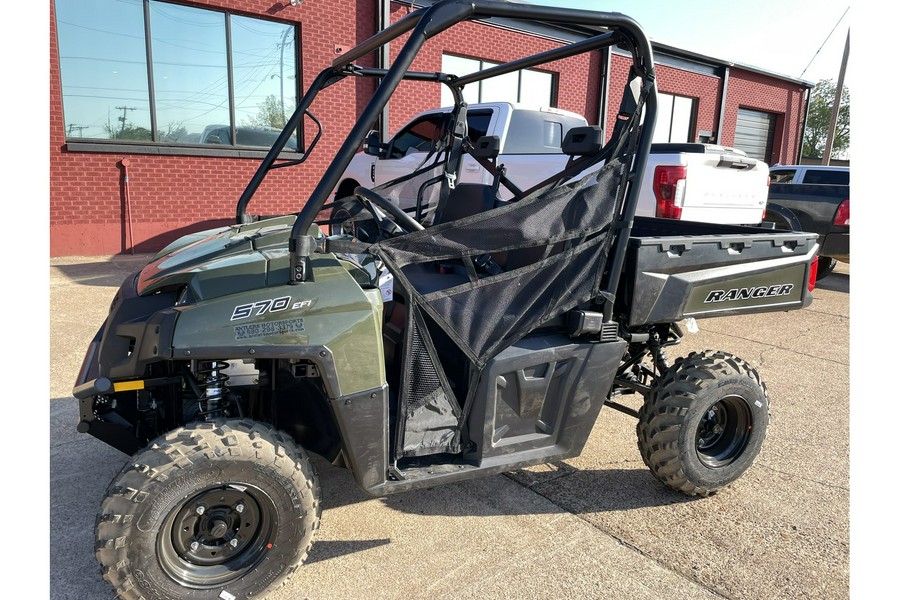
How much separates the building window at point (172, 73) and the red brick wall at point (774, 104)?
46.6 feet

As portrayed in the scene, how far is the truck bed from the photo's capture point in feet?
9.36

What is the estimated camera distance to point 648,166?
Answer: 602cm

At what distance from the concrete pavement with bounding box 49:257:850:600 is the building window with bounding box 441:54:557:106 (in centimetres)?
944

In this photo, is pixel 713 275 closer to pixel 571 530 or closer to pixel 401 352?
pixel 571 530

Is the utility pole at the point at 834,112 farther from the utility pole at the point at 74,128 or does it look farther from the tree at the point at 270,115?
the utility pole at the point at 74,128

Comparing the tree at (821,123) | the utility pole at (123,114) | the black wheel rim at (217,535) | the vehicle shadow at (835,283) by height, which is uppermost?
the tree at (821,123)

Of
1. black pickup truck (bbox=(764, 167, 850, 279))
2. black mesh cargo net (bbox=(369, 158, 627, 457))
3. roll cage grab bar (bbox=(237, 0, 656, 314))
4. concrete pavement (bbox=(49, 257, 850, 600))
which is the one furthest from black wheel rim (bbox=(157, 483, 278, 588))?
black pickup truck (bbox=(764, 167, 850, 279))

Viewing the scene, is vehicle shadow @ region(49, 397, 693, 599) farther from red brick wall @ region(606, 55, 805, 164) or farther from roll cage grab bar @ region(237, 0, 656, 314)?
red brick wall @ region(606, 55, 805, 164)

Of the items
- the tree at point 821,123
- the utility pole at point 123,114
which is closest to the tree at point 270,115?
the utility pole at point 123,114

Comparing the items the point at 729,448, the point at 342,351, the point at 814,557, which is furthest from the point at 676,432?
the point at 342,351

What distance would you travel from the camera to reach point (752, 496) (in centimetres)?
319

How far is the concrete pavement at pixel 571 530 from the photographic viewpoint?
8.04 ft

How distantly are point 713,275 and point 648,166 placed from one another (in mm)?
3297

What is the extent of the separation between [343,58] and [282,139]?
62 cm
